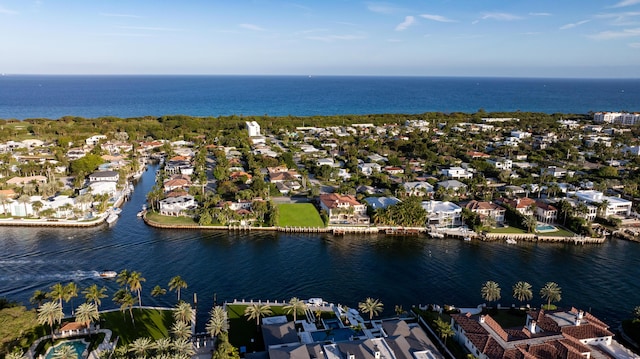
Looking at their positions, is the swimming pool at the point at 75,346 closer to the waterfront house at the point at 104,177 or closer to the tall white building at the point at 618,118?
the waterfront house at the point at 104,177

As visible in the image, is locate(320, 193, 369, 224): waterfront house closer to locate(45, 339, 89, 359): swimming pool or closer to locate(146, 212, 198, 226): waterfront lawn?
locate(146, 212, 198, 226): waterfront lawn

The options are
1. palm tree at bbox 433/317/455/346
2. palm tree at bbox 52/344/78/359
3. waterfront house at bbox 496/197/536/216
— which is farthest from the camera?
waterfront house at bbox 496/197/536/216

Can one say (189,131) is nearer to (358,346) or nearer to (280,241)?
(280,241)

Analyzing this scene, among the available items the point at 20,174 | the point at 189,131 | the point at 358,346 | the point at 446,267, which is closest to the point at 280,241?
the point at 446,267

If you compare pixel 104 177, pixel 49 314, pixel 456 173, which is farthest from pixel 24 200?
pixel 456 173

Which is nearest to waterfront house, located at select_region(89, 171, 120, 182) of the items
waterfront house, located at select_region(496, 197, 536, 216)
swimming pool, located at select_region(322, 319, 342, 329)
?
swimming pool, located at select_region(322, 319, 342, 329)

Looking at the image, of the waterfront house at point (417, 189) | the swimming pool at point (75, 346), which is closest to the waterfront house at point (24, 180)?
the swimming pool at point (75, 346)

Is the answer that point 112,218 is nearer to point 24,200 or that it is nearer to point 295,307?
point 24,200
